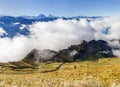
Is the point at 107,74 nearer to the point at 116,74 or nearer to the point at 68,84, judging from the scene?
the point at 116,74

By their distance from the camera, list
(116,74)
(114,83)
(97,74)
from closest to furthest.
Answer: (114,83), (116,74), (97,74)

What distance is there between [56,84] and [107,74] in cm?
1299

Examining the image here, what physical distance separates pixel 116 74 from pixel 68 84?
11.9m

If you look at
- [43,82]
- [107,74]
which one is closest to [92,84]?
[107,74]

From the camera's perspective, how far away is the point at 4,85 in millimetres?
78312

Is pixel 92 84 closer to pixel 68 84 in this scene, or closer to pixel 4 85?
pixel 68 84

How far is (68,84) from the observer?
249 ft

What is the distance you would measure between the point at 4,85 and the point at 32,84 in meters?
6.99

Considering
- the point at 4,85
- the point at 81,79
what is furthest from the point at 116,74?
the point at 4,85

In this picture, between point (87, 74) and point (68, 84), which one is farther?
point (87, 74)

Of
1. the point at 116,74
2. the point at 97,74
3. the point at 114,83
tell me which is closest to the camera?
the point at 114,83

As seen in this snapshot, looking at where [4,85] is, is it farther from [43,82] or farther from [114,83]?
[114,83]

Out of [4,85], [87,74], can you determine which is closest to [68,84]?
[87,74]

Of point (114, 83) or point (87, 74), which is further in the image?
point (87, 74)
